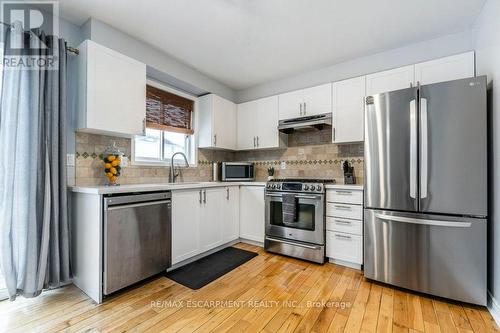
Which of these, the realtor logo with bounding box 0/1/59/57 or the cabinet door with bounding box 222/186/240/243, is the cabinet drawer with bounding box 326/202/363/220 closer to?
the cabinet door with bounding box 222/186/240/243

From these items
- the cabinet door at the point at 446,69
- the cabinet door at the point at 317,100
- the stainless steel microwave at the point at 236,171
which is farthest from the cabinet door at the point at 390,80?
the stainless steel microwave at the point at 236,171

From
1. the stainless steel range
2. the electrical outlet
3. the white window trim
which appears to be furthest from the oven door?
the electrical outlet

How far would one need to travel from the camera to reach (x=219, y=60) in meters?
2.97

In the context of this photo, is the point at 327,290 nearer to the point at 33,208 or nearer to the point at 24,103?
the point at 33,208

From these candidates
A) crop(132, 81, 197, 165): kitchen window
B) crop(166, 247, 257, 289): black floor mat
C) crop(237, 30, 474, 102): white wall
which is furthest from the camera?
crop(132, 81, 197, 165): kitchen window

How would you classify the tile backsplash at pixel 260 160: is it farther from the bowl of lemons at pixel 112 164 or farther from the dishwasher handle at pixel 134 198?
the dishwasher handle at pixel 134 198

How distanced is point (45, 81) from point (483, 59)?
3.88 metres

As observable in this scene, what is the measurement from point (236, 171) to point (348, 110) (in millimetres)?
1821

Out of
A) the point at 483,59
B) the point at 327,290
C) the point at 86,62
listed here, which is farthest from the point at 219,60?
the point at 327,290

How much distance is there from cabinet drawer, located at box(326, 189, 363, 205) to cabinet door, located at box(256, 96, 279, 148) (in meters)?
1.17

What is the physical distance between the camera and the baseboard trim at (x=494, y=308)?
5.35ft

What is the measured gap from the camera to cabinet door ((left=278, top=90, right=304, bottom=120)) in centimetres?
325

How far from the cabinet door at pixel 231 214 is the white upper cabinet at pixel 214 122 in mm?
796

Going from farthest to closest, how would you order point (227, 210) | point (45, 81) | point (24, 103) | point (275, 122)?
point (275, 122) → point (227, 210) → point (45, 81) → point (24, 103)
